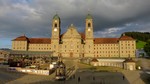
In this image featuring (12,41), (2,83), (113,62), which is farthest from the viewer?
(12,41)

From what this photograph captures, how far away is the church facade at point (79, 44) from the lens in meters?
113

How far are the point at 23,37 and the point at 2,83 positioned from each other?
8088cm

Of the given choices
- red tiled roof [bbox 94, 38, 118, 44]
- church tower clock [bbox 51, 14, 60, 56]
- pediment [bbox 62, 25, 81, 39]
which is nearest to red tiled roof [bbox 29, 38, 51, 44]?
church tower clock [bbox 51, 14, 60, 56]

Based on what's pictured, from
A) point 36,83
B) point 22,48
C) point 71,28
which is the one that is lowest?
point 36,83

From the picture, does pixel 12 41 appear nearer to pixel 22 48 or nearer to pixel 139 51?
pixel 22 48

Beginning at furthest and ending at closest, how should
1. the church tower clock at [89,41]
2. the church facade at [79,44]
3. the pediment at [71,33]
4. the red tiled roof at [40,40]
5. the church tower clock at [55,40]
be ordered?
the red tiled roof at [40,40] < the church tower clock at [55,40] < the church tower clock at [89,41] < the church facade at [79,44] < the pediment at [71,33]

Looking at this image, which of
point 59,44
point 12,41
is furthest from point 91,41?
point 12,41

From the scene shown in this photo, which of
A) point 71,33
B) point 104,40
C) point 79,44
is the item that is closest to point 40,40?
point 71,33

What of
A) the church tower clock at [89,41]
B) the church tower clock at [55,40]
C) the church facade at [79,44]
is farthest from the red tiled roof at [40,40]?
the church tower clock at [89,41]

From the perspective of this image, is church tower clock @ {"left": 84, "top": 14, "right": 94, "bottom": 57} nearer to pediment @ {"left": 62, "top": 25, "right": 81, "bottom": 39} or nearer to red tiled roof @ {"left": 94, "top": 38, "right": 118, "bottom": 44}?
pediment @ {"left": 62, "top": 25, "right": 81, "bottom": 39}

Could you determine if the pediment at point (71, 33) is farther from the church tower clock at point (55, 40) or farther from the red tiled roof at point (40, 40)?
the red tiled roof at point (40, 40)

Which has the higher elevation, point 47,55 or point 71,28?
point 71,28

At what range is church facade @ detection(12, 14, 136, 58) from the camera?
113 m

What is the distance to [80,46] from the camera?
113 meters
